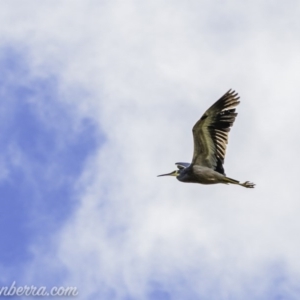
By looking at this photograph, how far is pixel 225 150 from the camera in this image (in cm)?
7238

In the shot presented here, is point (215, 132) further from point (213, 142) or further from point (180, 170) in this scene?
point (180, 170)

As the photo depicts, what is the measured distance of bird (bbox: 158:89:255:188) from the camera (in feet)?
236

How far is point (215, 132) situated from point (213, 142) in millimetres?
368

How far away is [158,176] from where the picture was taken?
245 ft

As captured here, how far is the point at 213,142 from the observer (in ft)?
237

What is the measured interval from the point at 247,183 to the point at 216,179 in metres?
1.17

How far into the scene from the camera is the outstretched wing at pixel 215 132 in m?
71.9

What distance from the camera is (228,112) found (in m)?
72.1

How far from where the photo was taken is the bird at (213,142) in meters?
71.9

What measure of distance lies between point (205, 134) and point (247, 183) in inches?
90.6

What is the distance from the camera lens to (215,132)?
72.2 meters

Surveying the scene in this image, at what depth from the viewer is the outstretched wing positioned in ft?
236

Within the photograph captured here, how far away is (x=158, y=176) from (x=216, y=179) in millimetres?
3580

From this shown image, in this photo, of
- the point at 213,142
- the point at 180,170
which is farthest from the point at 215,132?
the point at 180,170
